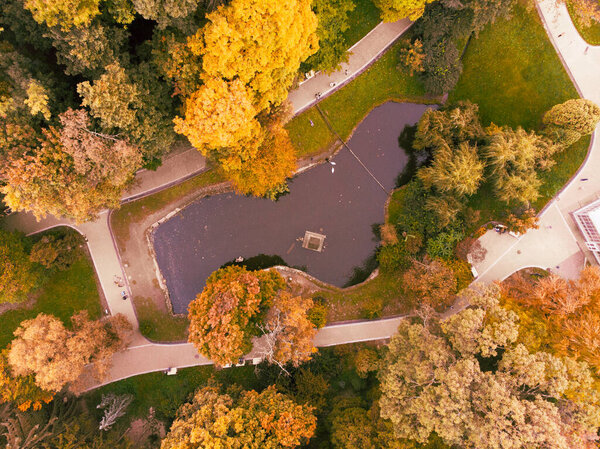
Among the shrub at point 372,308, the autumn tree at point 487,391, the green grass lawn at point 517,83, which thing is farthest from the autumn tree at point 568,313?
the shrub at point 372,308

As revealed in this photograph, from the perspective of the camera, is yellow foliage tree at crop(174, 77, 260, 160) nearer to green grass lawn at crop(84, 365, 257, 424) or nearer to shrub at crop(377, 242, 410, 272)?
shrub at crop(377, 242, 410, 272)

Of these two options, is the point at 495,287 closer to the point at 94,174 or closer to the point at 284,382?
the point at 284,382

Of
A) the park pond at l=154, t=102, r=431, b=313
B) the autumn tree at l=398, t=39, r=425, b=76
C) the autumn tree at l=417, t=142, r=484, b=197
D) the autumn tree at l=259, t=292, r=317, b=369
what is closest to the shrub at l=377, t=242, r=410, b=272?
the park pond at l=154, t=102, r=431, b=313

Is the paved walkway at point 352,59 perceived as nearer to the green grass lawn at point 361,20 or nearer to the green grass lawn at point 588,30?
the green grass lawn at point 361,20

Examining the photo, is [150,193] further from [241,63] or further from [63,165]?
[241,63]

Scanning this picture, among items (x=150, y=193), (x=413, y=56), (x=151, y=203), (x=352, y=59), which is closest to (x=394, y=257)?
(x=413, y=56)

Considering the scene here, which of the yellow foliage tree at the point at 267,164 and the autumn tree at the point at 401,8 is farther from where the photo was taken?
the yellow foliage tree at the point at 267,164
